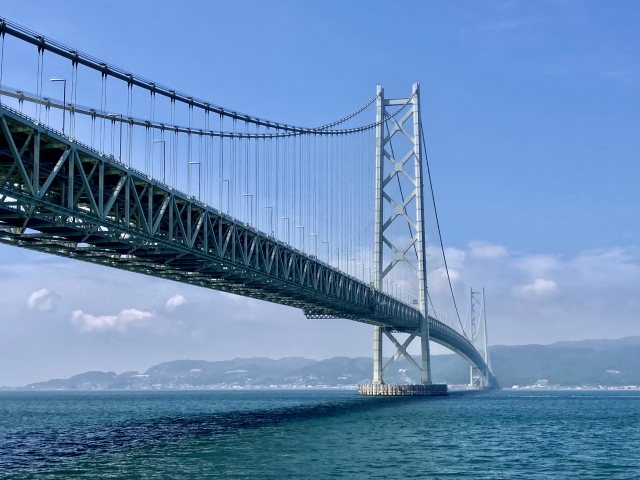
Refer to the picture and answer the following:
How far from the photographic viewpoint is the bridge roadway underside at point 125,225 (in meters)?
28.2

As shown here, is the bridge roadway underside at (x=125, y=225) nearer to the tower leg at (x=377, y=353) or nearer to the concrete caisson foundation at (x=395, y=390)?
the tower leg at (x=377, y=353)

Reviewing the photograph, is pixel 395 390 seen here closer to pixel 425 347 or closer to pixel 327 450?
pixel 425 347

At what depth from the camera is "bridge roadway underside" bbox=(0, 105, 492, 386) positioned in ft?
92.4

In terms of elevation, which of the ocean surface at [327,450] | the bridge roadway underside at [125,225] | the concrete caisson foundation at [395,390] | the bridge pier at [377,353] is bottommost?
the ocean surface at [327,450]

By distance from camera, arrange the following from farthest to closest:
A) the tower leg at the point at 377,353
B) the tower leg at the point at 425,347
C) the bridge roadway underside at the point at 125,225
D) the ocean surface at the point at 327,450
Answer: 1. the tower leg at the point at 425,347
2. the tower leg at the point at 377,353
3. the ocean surface at the point at 327,450
4. the bridge roadway underside at the point at 125,225

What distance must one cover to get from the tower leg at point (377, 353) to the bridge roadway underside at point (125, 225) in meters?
28.8

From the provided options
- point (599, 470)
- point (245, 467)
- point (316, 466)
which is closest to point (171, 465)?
point (245, 467)

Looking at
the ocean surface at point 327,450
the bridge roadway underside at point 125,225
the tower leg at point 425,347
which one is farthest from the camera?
the tower leg at point 425,347

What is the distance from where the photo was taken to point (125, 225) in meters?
33.3

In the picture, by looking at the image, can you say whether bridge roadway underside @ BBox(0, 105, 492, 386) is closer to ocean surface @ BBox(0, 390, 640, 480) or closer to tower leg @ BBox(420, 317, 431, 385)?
ocean surface @ BBox(0, 390, 640, 480)

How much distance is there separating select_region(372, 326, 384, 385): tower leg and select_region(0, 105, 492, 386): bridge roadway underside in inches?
1133

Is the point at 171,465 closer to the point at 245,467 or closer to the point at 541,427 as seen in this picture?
the point at 245,467

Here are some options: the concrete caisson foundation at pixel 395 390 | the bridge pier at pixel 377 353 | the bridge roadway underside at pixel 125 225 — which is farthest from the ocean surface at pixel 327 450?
the concrete caisson foundation at pixel 395 390

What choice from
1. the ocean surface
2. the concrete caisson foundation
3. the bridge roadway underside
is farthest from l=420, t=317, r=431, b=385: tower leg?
the ocean surface
